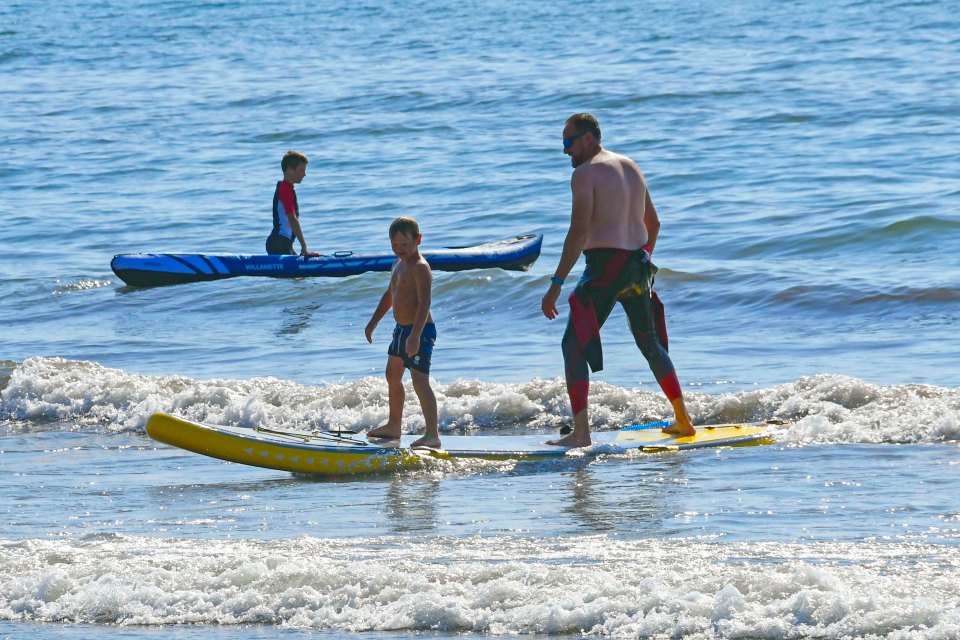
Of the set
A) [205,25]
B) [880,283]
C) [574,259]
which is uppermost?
[205,25]

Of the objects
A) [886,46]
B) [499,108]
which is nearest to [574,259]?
[499,108]

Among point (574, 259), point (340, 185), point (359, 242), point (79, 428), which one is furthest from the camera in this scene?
point (340, 185)

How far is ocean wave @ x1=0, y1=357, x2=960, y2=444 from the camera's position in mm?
8125

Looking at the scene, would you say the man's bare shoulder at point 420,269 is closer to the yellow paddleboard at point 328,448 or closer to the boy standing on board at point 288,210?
the yellow paddleboard at point 328,448

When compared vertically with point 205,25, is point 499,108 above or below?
below

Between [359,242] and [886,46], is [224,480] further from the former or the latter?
[886,46]

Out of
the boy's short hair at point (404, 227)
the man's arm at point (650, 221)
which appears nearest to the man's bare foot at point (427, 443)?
the boy's short hair at point (404, 227)

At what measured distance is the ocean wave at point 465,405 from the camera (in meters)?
8.12

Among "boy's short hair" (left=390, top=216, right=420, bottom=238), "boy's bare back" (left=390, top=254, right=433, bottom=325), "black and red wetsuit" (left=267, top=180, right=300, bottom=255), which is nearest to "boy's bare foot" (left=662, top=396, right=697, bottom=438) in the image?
"boy's bare back" (left=390, top=254, right=433, bottom=325)

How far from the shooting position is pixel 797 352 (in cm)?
1082

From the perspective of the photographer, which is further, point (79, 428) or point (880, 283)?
point (880, 283)

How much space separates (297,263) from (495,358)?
4620 mm

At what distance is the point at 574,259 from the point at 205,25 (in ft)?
148

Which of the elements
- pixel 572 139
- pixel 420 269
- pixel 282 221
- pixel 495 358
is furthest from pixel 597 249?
pixel 282 221
